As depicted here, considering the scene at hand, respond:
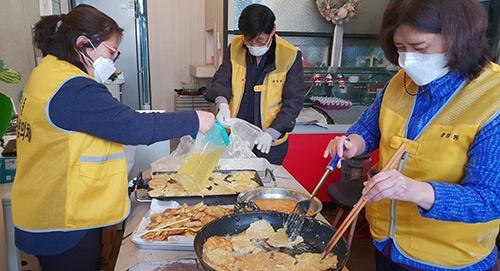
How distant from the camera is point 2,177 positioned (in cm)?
190

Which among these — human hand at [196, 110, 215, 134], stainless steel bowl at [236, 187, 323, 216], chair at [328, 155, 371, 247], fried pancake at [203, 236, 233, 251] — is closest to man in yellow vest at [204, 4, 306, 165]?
chair at [328, 155, 371, 247]

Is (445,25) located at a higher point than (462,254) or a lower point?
higher

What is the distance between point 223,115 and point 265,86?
1.37 ft

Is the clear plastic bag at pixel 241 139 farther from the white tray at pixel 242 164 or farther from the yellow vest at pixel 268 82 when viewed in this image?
the yellow vest at pixel 268 82

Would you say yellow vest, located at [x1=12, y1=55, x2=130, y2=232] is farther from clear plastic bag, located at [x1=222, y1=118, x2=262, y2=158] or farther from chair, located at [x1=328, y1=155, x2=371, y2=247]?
chair, located at [x1=328, y1=155, x2=371, y2=247]

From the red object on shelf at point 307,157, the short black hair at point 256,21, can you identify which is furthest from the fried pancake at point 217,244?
the red object on shelf at point 307,157

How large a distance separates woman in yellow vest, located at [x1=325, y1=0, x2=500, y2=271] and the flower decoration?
231 centimetres

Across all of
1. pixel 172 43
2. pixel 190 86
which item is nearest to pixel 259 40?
pixel 190 86

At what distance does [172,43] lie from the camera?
4.62 metres

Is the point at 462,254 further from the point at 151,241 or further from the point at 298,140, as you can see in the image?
the point at 298,140

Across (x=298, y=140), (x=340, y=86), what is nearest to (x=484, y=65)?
(x=298, y=140)

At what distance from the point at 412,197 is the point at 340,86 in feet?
8.44

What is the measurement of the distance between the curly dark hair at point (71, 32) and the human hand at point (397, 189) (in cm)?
106

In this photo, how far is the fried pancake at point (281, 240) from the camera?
113cm
